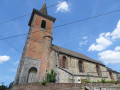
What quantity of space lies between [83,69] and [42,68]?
7768 mm

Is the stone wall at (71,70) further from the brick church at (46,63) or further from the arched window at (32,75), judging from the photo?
the arched window at (32,75)

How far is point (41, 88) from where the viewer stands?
30.6 ft

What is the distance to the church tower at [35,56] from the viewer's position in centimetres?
1340

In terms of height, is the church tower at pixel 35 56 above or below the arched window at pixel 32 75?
above

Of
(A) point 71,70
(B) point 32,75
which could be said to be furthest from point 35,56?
(A) point 71,70

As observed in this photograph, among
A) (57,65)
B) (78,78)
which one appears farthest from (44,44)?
(78,78)

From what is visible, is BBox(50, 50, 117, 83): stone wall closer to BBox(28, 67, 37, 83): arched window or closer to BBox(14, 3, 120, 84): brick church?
BBox(14, 3, 120, 84): brick church

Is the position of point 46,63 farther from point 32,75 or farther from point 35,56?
point 32,75

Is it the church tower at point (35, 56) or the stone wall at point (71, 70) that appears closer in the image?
the stone wall at point (71, 70)

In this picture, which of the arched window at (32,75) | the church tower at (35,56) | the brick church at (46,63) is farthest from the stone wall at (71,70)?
the arched window at (32,75)

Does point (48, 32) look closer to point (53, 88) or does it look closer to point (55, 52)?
point (55, 52)

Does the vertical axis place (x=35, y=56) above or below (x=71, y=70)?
above

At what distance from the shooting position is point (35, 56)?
1563cm

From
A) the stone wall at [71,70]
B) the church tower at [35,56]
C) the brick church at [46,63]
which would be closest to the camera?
the stone wall at [71,70]
